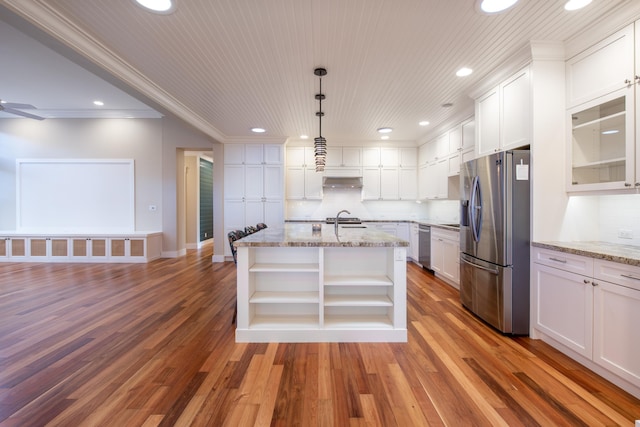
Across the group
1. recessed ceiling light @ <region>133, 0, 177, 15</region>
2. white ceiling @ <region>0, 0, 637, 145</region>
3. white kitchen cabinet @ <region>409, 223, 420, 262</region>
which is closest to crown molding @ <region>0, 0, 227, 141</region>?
white ceiling @ <region>0, 0, 637, 145</region>

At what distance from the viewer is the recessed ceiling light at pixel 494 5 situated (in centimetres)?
197

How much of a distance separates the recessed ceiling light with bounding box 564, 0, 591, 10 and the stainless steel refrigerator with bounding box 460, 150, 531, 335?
3.59 feet

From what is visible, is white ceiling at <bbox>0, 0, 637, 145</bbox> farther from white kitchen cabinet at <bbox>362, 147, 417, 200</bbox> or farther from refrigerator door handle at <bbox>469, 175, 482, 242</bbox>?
white kitchen cabinet at <bbox>362, 147, 417, 200</bbox>

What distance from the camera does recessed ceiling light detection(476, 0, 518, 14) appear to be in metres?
1.97

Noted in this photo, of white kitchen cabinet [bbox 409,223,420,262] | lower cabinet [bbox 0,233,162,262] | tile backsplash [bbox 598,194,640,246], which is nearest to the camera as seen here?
tile backsplash [bbox 598,194,640,246]

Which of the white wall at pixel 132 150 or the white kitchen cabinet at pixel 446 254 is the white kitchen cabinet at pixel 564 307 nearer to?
the white kitchen cabinet at pixel 446 254

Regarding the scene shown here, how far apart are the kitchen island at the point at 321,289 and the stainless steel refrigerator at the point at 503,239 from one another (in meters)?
0.99

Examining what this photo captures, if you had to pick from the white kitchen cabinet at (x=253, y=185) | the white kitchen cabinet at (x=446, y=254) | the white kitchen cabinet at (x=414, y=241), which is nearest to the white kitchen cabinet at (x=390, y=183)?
the white kitchen cabinet at (x=414, y=241)

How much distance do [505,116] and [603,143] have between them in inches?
35.0

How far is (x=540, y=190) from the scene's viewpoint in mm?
2521

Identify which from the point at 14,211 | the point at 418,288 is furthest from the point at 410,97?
the point at 14,211

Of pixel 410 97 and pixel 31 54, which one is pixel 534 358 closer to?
pixel 410 97

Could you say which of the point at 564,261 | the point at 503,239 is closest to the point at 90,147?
the point at 503,239

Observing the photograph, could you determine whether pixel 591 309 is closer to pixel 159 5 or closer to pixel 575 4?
pixel 575 4
